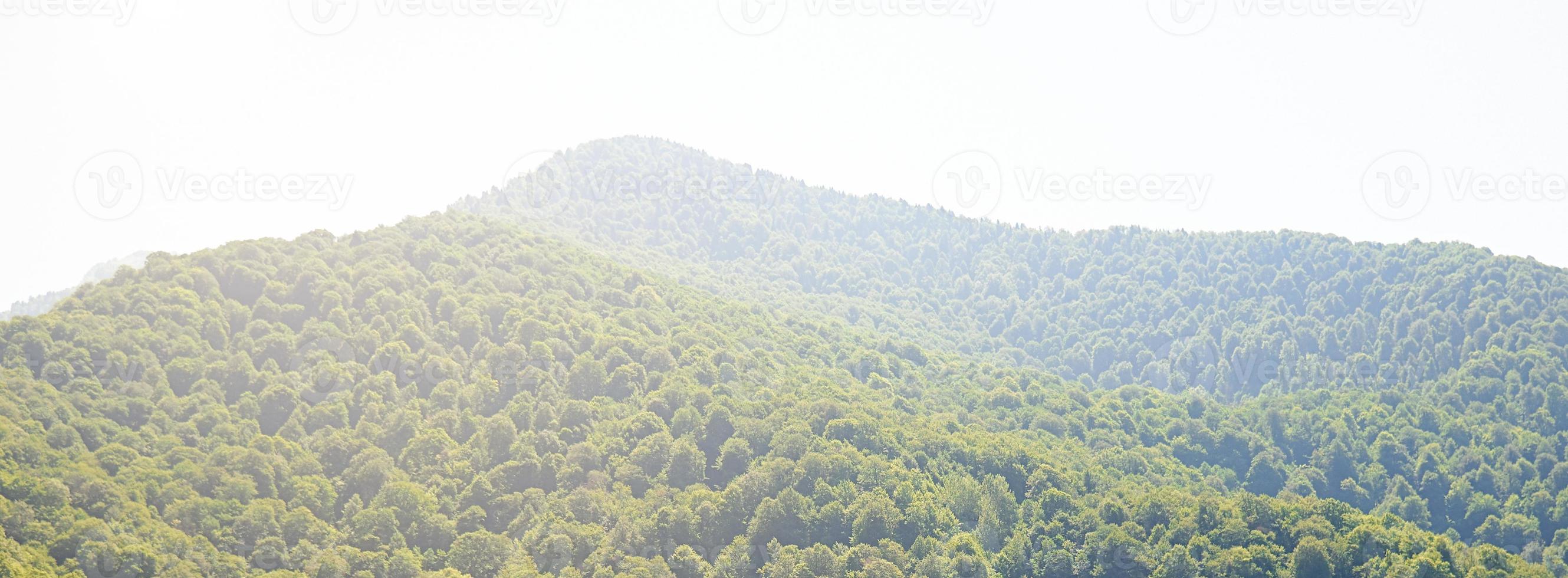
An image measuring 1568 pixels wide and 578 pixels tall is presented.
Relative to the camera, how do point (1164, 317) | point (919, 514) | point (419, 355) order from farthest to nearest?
point (1164, 317) < point (419, 355) < point (919, 514)

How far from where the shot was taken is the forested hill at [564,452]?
82.1 m

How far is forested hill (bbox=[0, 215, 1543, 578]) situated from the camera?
8212cm

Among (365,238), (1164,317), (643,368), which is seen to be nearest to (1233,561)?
(643,368)

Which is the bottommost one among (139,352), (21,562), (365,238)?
(21,562)

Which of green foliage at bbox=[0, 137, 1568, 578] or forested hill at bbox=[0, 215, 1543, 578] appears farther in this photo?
green foliage at bbox=[0, 137, 1568, 578]

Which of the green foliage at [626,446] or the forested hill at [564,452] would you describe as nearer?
the forested hill at [564,452]

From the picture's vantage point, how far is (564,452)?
332ft

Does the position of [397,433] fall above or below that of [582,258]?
below

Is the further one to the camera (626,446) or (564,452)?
(626,446)

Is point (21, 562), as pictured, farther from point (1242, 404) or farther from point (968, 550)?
point (1242, 404)

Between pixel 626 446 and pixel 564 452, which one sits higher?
pixel 626 446

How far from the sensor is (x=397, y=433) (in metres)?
100

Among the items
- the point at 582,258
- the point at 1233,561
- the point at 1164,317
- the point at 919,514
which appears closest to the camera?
the point at 1233,561

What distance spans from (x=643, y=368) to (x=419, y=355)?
2209 cm
